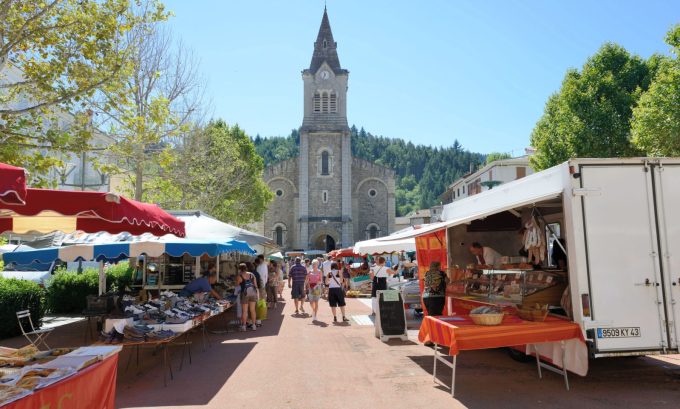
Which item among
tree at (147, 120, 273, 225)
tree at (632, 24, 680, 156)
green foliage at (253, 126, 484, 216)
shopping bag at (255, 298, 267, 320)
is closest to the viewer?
shopping bag at (255, 298, 267, 320)

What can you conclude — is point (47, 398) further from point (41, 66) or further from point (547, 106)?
point (547, 106)

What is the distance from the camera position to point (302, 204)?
145 feet

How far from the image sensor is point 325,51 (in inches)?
1871

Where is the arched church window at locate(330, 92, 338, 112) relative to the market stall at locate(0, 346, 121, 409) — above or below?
above

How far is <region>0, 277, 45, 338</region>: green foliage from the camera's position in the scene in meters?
10.8

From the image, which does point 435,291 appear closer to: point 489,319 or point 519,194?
point 519,194

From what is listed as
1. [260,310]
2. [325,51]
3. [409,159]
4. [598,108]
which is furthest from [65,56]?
[409,159]

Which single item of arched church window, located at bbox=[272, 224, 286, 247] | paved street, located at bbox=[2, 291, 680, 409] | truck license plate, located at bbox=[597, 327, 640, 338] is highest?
arched church window, located at bbox=[272, 224, 286, 247]

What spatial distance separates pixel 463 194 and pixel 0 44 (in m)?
50.3

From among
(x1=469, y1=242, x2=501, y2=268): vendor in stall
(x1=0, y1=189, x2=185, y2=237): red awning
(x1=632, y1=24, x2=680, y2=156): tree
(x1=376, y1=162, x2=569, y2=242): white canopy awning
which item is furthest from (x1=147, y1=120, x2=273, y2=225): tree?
(x1=632, y1=24, x2=680, y2=156): tree

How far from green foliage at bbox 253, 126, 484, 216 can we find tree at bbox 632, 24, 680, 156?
92.6m

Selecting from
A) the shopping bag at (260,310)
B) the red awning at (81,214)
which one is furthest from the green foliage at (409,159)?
the red awning at (81,214)

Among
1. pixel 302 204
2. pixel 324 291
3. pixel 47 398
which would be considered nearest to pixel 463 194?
pixel 302 204

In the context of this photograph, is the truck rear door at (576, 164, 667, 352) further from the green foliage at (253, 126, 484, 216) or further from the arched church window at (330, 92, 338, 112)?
the green foliage at (253, 126, 484, 216)
